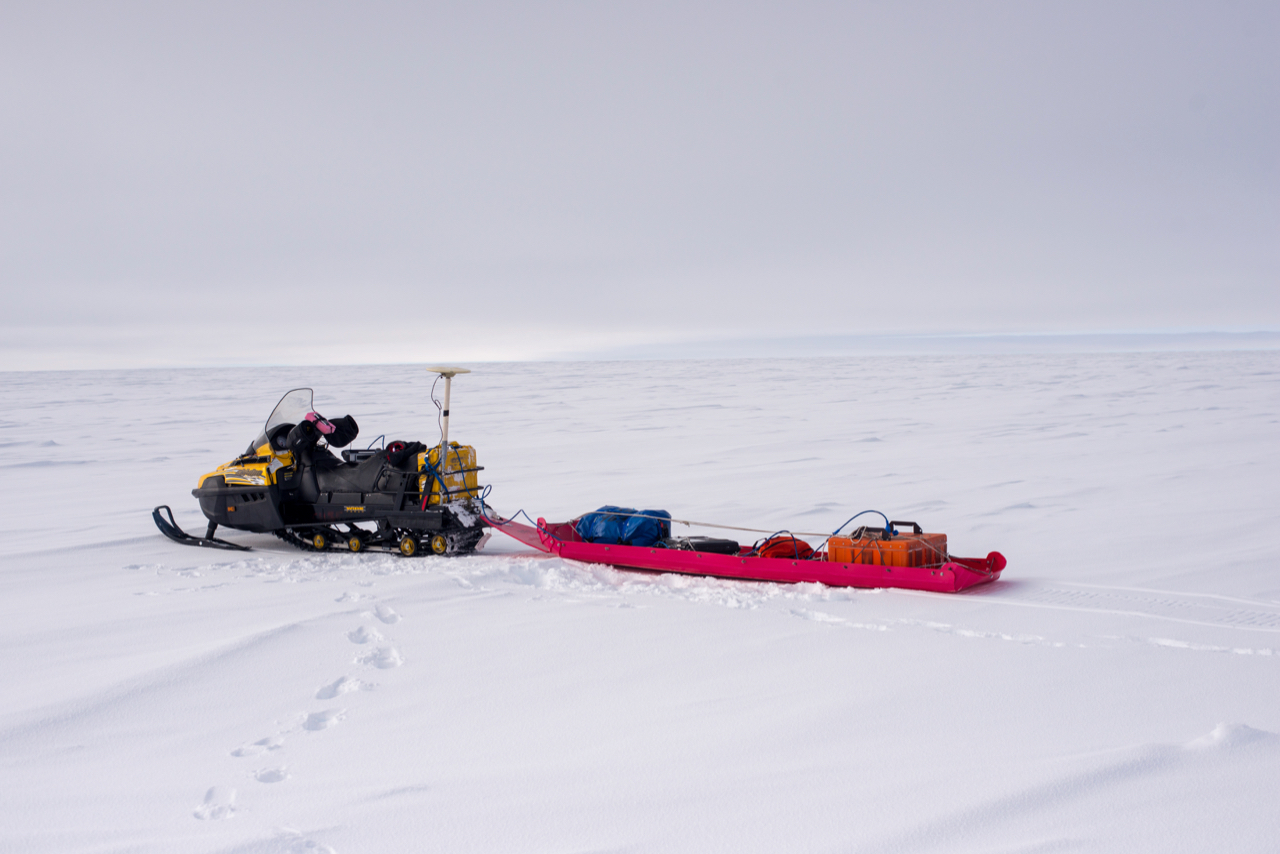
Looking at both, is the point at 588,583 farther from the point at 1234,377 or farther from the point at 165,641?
the point at 1234,377

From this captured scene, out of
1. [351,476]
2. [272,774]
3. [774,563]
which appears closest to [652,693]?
[272,774]

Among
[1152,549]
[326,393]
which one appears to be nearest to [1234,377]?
[1152,549]

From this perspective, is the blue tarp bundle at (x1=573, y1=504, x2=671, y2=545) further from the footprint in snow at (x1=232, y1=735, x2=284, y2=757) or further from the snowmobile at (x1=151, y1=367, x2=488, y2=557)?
the footprint in snow at (x1=232, y1=735, x2=284, y2=757)

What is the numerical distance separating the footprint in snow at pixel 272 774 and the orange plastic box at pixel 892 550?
3.80 meters

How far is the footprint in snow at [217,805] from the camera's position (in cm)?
301

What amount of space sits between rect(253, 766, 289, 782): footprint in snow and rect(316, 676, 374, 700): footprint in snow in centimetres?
74

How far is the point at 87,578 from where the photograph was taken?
6598mm

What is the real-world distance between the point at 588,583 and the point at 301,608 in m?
1.87

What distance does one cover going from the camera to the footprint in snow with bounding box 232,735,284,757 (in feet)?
11.5

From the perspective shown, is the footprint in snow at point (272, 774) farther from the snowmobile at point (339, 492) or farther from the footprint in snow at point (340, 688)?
the snowmobile at point (339, 492)

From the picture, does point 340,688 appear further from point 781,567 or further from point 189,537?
point 189,537

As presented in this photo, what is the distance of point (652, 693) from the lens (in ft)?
13.6

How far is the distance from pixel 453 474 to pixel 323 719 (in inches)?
134

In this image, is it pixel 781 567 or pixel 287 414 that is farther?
pixel 287 414
